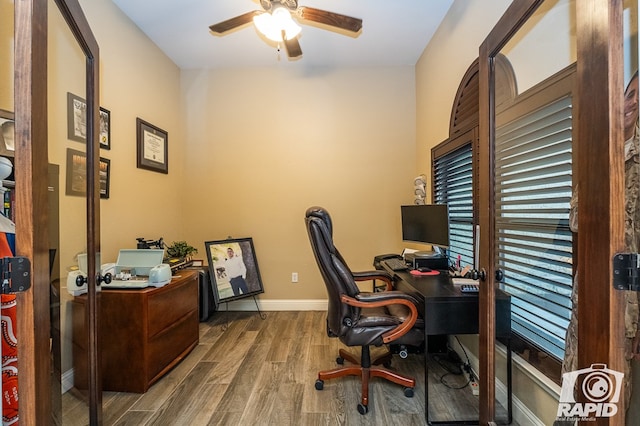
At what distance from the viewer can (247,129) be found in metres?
3.50

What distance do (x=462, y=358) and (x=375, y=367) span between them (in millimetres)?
822

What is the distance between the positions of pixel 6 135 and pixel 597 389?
2242 mm

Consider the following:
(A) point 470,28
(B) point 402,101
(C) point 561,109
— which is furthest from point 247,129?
(C) point 561,109

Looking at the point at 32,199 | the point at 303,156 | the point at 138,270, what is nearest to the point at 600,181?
the point at 32,199

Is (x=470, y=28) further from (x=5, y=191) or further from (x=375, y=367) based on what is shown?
(x=5, y=191)

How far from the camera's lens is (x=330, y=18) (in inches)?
81.8

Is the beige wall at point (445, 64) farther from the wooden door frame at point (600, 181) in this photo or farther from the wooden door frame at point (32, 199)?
the wooden door frame at point (32, 199)

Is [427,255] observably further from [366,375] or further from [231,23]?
[231,23]

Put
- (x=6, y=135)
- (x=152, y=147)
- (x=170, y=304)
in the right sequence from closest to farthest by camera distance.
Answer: (x=6, y=135)
(x=170, y=304)
(x=152, y=147)

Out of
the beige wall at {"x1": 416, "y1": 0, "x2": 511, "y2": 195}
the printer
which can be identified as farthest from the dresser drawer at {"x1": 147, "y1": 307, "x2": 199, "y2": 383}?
the beige wall at {"x1": 416, "y1": 0, "x2": 511, "y2": 195}

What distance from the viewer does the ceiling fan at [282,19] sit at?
77.2 inches

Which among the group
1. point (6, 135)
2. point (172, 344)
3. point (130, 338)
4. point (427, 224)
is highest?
point (6, 135)

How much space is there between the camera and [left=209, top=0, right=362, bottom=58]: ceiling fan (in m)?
1.96

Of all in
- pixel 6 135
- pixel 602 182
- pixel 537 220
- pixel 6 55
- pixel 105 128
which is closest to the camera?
pixel 602 182
